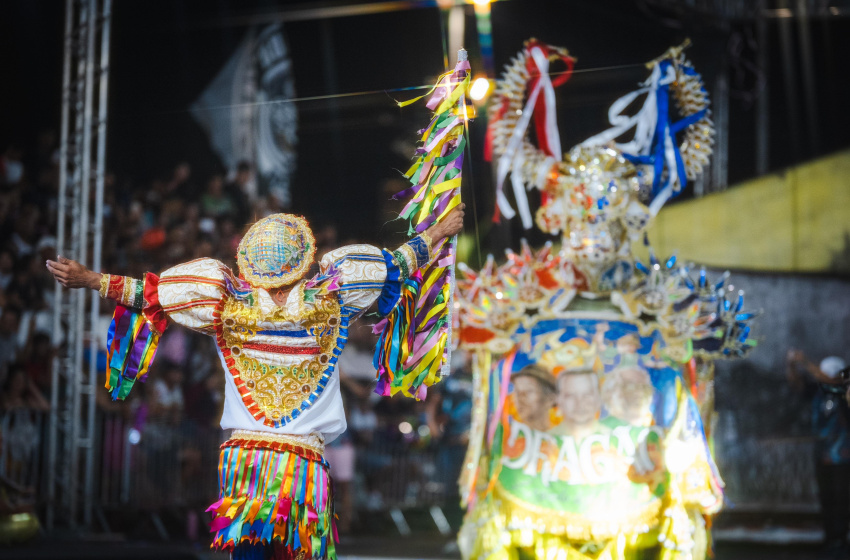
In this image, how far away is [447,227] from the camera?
3867 millimetres

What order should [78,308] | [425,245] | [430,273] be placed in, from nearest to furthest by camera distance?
1. [425,245]
2. [430,273]
3. [78,308]

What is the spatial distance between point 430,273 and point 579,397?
1850 millimetres

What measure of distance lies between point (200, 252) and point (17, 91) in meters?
3.24

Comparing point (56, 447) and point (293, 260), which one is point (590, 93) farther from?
point (56, 447)

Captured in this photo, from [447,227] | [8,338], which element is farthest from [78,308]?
[447,227]

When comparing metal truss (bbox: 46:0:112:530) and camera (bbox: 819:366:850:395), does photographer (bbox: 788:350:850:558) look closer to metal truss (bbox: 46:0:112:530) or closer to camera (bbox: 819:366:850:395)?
camera (bbox: 819:366:850:395)

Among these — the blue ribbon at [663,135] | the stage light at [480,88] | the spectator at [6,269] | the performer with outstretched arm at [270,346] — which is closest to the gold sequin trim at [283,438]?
the performer with outstretched arm at [270,346]

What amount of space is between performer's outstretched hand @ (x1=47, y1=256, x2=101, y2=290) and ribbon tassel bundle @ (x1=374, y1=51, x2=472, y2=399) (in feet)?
3.55

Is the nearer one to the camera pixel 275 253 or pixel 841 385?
pixel 275 253

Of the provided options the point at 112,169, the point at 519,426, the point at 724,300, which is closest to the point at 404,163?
the point at 519,426

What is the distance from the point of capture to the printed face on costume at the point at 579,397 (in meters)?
5.43

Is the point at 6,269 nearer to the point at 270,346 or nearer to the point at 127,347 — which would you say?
the point at 127,347

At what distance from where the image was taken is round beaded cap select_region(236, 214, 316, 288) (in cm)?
357

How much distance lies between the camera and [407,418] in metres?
9.20
